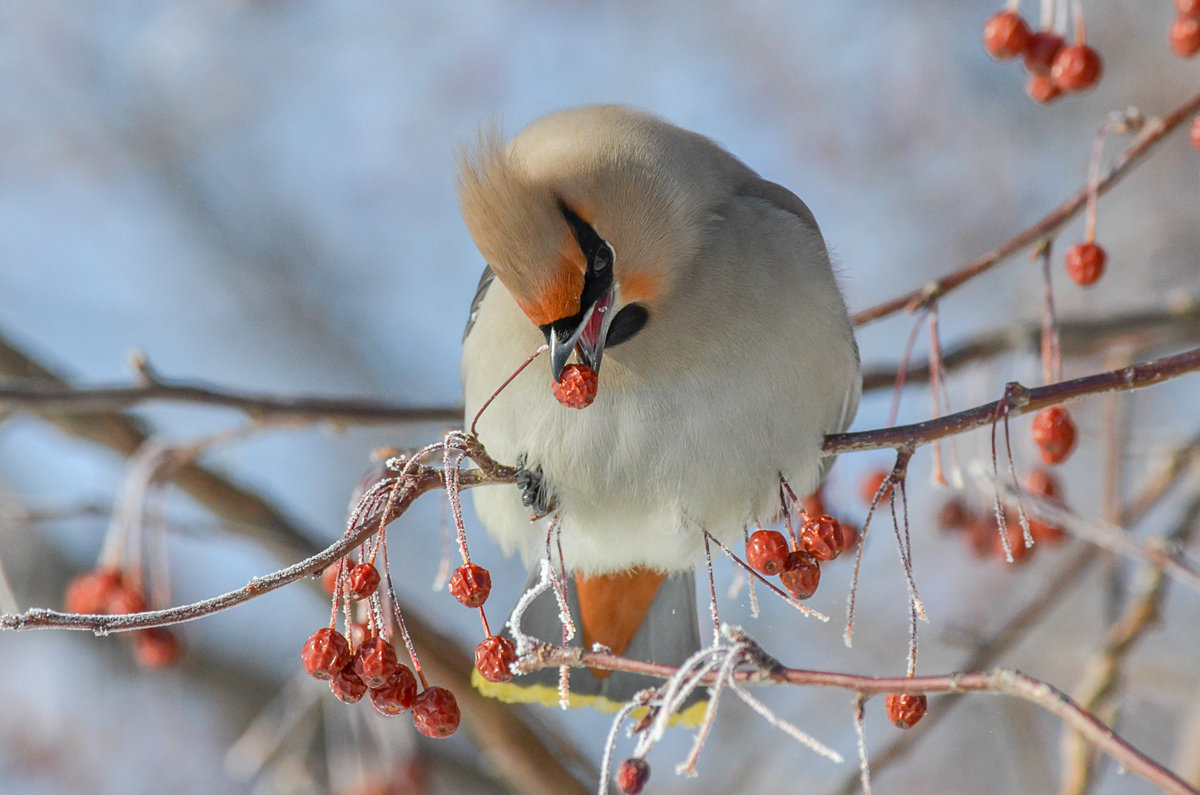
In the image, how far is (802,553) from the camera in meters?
2.28

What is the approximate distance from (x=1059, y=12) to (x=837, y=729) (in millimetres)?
3121

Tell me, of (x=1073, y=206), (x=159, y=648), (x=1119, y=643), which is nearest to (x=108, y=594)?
(x=159, y=648)

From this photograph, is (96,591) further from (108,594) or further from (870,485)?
(870,485)

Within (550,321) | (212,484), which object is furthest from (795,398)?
(212,484)

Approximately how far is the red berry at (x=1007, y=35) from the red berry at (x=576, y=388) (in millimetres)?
1357

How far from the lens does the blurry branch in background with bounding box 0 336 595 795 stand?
3.25 meters

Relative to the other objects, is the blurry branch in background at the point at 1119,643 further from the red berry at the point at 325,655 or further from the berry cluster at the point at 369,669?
the red berry at the point at 325,655

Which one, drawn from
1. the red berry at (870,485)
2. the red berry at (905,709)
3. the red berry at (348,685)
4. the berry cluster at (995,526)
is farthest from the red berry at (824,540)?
the red berry at (870,485)

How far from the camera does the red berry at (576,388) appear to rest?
2.35 m

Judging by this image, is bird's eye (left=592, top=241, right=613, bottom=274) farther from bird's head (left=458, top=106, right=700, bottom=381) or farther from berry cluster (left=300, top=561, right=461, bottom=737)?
berry cluster (left=300, top=561, right=461, bottom=737)

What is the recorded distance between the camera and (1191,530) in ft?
10.8

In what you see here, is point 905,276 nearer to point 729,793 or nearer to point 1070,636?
point 1070,636

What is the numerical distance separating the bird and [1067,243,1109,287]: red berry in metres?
0.52

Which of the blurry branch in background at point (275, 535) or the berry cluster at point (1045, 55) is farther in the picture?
the blurry branch in background at point (275, 535)
